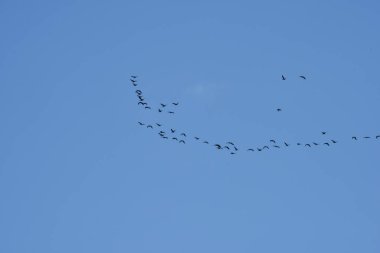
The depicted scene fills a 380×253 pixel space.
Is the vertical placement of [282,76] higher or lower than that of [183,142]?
higher

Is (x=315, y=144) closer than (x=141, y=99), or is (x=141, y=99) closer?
(x=141, y=99)

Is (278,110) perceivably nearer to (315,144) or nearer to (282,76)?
(282,76)

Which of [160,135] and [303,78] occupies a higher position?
[303,78]

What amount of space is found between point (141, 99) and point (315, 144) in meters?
13.5

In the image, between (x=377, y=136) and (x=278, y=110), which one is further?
(x=377, y=136)

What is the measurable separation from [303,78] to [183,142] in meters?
9.63

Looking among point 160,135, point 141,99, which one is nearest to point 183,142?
point 160,135

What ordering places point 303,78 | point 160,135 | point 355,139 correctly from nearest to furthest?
point 303,78, point 160,135, point 355,139

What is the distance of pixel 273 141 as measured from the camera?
143 ft

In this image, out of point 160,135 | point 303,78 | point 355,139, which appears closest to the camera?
point 303,78

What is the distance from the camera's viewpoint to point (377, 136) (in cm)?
4494

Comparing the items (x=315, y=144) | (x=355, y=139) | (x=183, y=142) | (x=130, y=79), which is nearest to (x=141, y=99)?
(x=130, y=79)

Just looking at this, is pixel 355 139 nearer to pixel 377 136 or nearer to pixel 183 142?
pixel 377 136

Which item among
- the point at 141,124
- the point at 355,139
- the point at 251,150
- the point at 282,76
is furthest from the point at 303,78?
the point at 141,124
